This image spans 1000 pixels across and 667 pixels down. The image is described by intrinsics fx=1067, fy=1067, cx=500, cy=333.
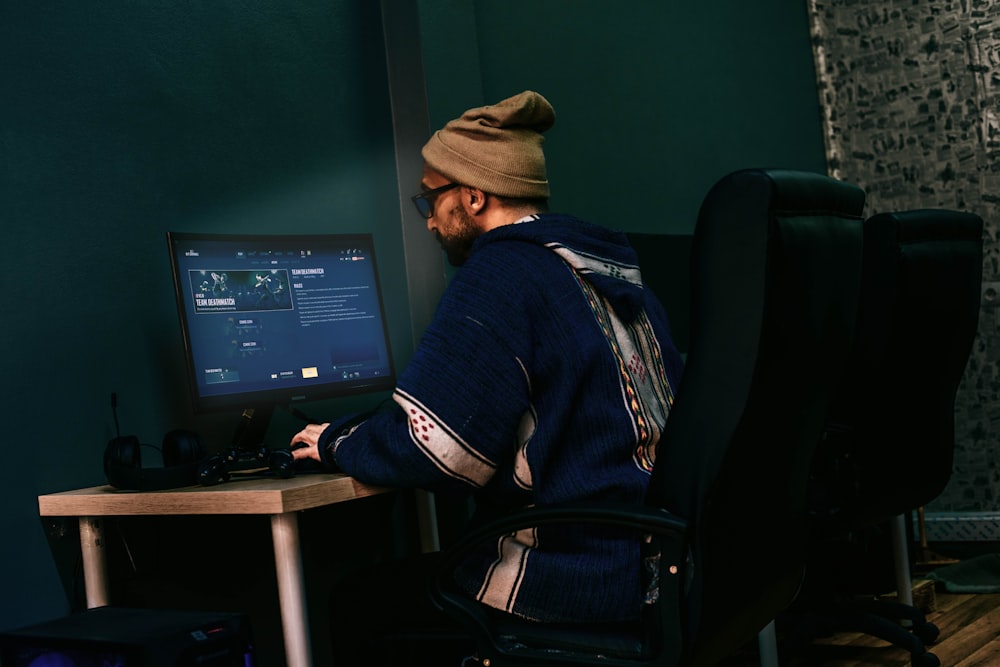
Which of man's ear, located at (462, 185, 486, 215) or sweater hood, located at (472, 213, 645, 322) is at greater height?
man's ear, located at (462, 185, 486, 215)

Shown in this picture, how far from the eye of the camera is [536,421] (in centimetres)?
170

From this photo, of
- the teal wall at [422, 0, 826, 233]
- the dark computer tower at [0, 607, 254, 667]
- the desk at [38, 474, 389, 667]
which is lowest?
the dark computer tower at [0, 607, 254, 667]

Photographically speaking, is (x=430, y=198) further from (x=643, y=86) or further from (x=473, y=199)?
(x=643, y=86)

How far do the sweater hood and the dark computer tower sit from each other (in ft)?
2.59

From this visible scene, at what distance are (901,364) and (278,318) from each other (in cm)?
158

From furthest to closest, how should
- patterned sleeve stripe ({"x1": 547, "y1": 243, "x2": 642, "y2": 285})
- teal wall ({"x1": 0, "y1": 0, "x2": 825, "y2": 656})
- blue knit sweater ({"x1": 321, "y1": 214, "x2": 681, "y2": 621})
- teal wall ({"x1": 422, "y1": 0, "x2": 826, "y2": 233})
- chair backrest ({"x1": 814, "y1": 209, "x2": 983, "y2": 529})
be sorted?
1. teal wall ({"x1": 422, "y1": 0, "x2": 826, "y2": 233})
2. chair backrest ({"x1": 814, "y1": 209, "x2": 983, "y2": 529})
3. teal wall ({"x1": 0, "y1": 0, "x2": 825, "y2": 656})
4. patterned sleeve stripe ({"x1": 547, "y1": 243, "x2": 642, "y2": 285})
5. blue knit sweater ({"x1": 321, "y1": 214, "x2": 681, "y2": 621})

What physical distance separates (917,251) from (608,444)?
55.7 inches

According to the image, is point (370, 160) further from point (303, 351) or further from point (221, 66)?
point (303, 351)

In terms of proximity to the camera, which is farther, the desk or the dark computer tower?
the desk

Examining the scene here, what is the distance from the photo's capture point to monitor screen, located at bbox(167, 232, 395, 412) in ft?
7.29

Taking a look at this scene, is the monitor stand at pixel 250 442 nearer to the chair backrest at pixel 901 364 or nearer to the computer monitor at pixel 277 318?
the computer monitor at pixel 277 318

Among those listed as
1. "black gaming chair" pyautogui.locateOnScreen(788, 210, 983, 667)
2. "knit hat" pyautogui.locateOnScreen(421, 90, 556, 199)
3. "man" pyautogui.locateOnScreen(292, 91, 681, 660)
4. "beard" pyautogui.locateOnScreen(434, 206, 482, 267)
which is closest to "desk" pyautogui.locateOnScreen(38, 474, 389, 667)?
"man" pyautogui.locateOnScreen(292, 91, 681, 660)

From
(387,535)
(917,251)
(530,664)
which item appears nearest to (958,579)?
(917,251)

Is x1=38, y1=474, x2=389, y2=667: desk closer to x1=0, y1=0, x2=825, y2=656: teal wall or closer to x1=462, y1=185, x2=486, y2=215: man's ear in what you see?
x1=0, y1=0, x2=825, y2=656: teal wall
